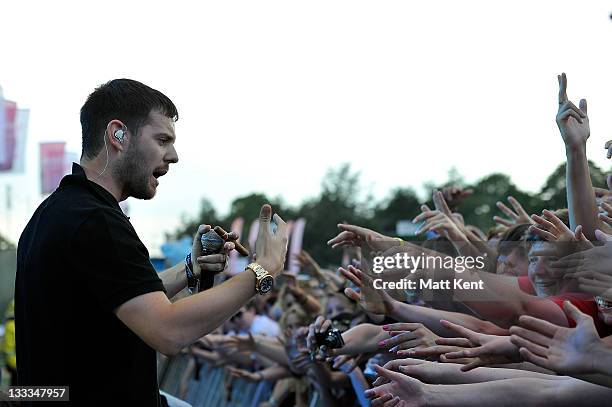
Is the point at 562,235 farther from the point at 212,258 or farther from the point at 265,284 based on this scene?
the point at 212,258

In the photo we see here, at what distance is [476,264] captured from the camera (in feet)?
13.5

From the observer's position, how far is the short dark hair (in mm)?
2951

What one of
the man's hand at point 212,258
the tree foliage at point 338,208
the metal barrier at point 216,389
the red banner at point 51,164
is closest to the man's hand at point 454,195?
the man's hand at point 212,258

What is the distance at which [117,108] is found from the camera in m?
2.96

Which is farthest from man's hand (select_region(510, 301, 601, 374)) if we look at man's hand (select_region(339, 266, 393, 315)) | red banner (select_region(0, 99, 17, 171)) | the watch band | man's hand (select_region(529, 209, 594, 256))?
red banner (select_region(0, 99, 17, 171))

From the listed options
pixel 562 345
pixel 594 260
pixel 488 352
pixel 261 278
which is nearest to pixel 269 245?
pixel 261 278

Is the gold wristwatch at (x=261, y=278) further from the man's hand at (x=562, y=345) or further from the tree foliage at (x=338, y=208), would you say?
the tree foliage at (x=338, y=208)

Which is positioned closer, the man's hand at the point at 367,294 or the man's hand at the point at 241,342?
the man's hand at the point at 367,294

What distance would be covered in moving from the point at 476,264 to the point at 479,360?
1.22 metres

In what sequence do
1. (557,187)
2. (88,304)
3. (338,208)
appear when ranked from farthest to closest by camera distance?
1. (338,208)
2. (557,187)
3. (88,304)

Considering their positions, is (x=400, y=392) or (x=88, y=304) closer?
(x=88, y=304)

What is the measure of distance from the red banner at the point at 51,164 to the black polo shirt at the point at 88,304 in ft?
53.8

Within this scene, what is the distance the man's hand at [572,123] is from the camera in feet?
13.2

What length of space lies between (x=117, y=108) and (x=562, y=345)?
1.77m
